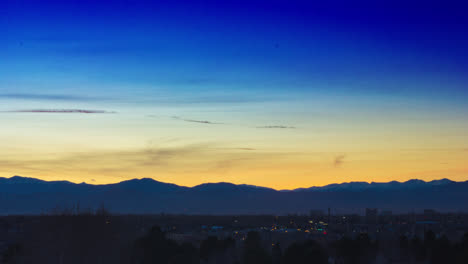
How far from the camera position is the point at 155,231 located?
245ft

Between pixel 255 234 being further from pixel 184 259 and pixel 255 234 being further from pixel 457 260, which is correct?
pixel 457 260

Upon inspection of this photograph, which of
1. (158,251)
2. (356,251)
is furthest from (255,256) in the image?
(356,251)

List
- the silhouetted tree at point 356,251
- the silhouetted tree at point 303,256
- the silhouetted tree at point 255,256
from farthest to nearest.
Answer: the silhouetted tree at point 356,251 → the silhouetted tree at point 255,256 → the silhouetted tree at point 303,256

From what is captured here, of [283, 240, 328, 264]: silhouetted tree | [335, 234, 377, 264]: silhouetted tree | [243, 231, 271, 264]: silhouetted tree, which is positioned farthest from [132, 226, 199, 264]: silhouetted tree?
[335, 234, 377, 264]: silhouetted tree

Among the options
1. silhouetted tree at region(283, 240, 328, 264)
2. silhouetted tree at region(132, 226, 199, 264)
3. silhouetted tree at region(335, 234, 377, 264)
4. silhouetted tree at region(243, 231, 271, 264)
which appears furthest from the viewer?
silhouetted tree at region(335, 234, 377, 264)

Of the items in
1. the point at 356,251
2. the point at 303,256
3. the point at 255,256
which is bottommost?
the point at 255,256

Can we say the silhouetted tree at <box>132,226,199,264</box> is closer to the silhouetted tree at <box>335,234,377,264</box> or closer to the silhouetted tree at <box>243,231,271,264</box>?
the silhouetted tree at <box>243,231,271,264</box>

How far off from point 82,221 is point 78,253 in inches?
127

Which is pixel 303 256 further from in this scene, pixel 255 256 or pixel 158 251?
pixel 158 251

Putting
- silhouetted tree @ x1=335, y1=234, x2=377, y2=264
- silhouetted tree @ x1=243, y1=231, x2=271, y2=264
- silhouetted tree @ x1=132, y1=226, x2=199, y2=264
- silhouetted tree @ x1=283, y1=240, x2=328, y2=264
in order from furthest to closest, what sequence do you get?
silhouetted tree @ x1=335, y1=234, x2=377, y2=264
silhouetted tree @ x1=132, y1=226, x2=199, y2=264
silhouetted tree @ x1=243, y1=231, x2=271, y2=264
silhouetted tree @ x1=283, y1=240, x2=328, y2=264

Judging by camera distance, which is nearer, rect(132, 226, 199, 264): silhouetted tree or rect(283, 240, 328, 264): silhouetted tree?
rect(283, 240, 328, 264): silhouetted tree

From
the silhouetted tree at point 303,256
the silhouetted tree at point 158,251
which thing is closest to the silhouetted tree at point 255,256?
the silhouetted tree at point 303,256

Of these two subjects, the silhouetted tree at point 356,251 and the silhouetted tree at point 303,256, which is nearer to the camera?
the silhouetted tree at point 303,256

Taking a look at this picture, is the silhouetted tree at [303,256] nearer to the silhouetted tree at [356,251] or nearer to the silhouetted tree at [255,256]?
the silhouetted tree at [255,256]
